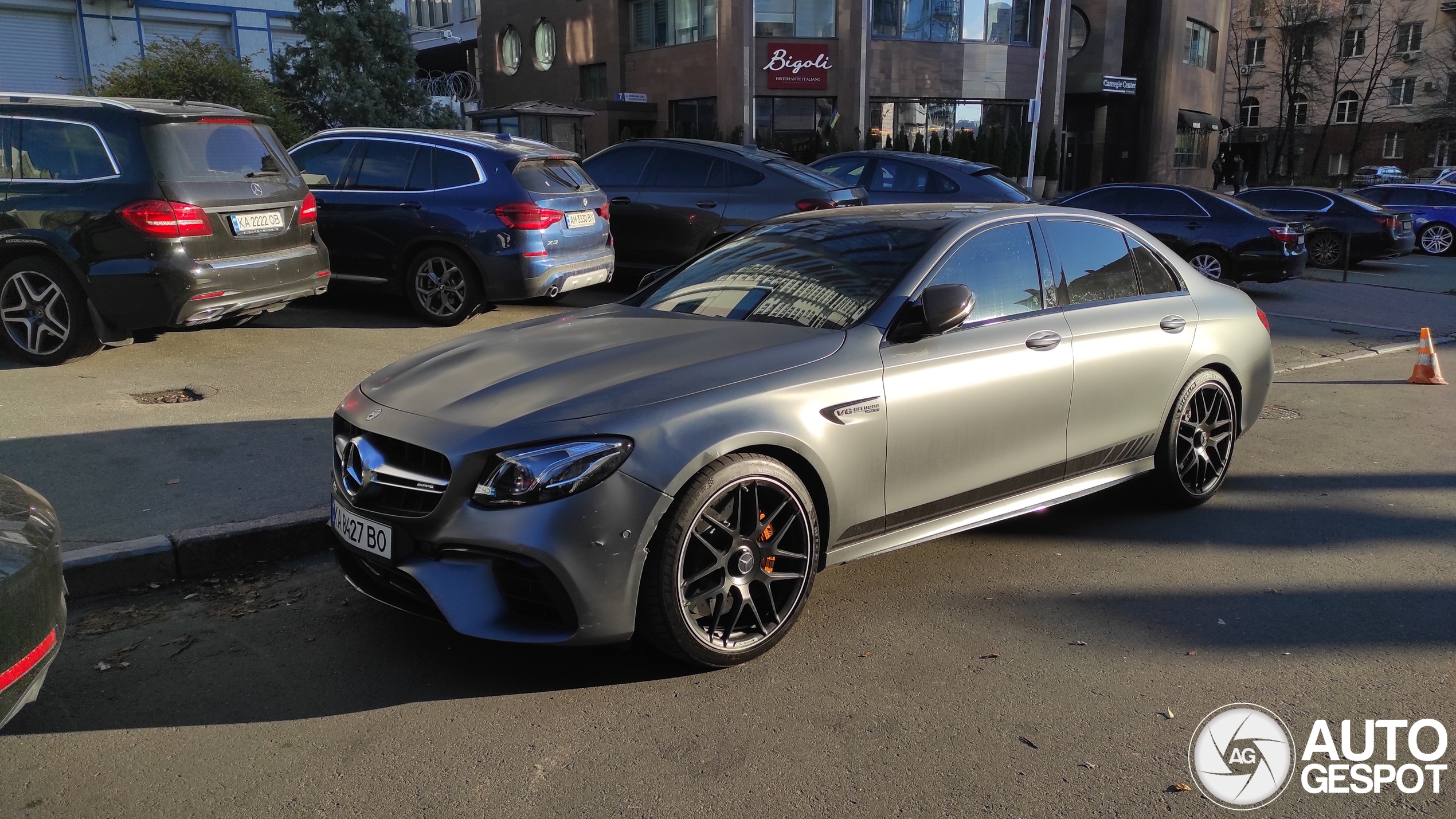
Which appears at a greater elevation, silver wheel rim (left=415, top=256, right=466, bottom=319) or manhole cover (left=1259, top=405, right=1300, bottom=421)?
silver wheel rim (left=415, top=256, right=466, bottom=319)

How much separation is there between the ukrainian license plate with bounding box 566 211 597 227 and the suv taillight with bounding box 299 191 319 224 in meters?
2.18

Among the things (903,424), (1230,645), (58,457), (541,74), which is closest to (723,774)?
(903,424)

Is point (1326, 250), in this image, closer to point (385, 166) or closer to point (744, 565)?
point (385, 166)

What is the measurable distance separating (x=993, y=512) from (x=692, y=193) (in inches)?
312

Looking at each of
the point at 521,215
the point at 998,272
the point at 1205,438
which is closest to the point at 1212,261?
the point at 521,215

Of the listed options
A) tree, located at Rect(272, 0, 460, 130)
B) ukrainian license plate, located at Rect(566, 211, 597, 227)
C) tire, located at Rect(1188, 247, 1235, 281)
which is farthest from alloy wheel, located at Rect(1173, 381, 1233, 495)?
tree, located at Rect(272, 0, 460, 130)

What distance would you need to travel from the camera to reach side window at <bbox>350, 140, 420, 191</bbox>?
969 centimetres

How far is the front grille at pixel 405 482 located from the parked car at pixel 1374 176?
53835mm

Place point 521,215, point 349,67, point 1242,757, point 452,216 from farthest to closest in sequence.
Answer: point 349,67, point 452,216, point 521,215, point 1242,757

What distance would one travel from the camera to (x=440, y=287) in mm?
9703

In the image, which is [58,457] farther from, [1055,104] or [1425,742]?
[1055,104]

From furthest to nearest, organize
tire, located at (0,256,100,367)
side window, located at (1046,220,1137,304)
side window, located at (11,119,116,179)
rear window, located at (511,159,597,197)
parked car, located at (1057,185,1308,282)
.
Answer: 1. parked car, located at (1057,185,1308,282)
2. rear window, located at (511,159,597,197)
3. tire, located at (0,256,100,367)
4. side window, located at (11,119,116,179)
5. side window, located at (1046,220,1137,304)

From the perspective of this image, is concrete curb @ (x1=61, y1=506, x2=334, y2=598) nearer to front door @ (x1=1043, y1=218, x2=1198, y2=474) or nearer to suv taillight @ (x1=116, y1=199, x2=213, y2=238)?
suv taillight @ (x1=116, y1=199, x2=213, y2=238)

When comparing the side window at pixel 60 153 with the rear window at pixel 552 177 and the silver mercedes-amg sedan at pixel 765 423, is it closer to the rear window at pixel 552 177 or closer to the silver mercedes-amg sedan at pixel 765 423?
the rear window at pixel 552 177
